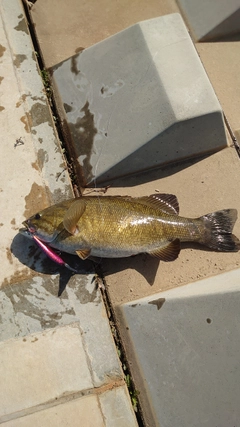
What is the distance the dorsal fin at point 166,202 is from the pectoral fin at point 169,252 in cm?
31

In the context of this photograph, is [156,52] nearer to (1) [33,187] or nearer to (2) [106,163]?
(2) [106,163]

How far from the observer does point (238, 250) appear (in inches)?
150

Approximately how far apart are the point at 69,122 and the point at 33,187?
2.74 ft

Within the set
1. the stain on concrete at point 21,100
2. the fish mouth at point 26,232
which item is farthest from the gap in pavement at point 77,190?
the fish mouth at point 26,232

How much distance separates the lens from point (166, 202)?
3.71 m

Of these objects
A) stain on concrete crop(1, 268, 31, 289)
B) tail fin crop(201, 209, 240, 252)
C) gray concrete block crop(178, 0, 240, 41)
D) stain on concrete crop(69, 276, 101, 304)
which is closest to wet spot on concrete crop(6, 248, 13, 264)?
stain on concrete crop(1, 268, 31, 289)

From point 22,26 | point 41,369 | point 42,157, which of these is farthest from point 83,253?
point 22,26

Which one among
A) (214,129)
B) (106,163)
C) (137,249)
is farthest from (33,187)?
(214,129)

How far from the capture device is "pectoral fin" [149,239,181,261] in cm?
353

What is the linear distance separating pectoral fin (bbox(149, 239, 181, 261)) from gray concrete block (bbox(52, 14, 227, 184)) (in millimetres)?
954

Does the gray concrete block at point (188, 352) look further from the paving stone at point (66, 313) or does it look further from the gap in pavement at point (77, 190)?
the paving stone at point (66, 313)

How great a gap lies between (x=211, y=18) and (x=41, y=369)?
4234mm

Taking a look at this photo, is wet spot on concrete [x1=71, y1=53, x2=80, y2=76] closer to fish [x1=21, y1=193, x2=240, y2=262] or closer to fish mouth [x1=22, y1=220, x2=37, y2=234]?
fish [x1=21, y1=193, x2=240, y2=262]

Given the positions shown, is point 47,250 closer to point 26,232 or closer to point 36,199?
point 26,232
